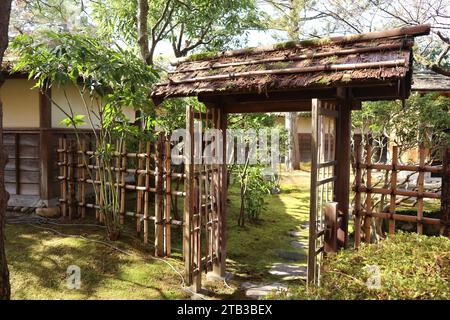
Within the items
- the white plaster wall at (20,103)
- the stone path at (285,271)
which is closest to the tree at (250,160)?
the stone path at (285,271)

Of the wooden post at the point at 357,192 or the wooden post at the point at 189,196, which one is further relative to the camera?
the wooden post at the point at 357,192

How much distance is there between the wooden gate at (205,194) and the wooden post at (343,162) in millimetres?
1814

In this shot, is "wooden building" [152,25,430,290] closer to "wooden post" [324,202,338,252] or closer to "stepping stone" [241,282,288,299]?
"wooden post" [324,202,338,252]

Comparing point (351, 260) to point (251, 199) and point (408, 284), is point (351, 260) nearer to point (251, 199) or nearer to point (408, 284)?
point (408, 284)

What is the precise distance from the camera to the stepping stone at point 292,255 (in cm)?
750

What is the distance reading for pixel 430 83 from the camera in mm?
13445

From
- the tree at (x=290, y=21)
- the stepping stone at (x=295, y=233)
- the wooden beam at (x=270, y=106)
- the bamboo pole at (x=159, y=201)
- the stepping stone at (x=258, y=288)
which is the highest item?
the tree at (x=290, y=21)

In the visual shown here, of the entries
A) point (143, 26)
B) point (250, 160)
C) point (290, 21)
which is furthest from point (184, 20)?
point (290, 21)

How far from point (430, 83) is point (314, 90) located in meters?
10.8

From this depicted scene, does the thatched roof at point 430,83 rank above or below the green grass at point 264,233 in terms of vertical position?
above

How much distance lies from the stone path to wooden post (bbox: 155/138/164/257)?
1.67 meters

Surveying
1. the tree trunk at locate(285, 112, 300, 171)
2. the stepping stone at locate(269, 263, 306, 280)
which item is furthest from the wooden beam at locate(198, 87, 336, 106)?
the tree trunk at locate(285, 112, 300, 171)

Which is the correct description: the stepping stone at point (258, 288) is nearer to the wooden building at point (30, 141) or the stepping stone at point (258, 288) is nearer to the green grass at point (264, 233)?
the green grass at point (264, 233)
